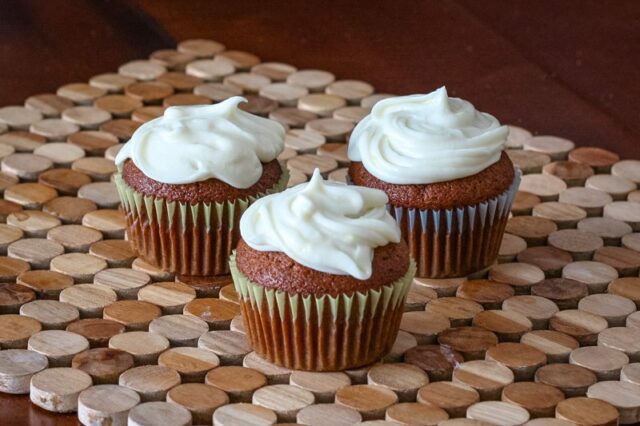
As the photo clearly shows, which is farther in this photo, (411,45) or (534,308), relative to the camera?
(411,45)

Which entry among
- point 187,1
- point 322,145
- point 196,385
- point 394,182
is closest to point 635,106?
point 322,145

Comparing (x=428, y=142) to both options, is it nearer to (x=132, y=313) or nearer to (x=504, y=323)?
(x=504, y=323)

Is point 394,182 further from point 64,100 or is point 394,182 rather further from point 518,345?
point 64,100

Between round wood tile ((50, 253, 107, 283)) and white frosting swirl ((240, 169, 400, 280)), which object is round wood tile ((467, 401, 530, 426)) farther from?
round wood tile ((50, 253, 107, 283))

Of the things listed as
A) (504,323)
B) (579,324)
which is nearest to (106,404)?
(504,323)

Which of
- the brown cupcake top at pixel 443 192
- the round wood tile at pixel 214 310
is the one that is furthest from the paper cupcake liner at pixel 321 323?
the brown cupcake top at pixel 443 192

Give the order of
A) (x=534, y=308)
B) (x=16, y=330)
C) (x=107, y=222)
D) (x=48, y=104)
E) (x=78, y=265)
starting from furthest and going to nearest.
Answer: (x=48, y=104)
(x=107, y=222)
(x=78, y=265)
(x=534, y=308)
(x=16, y=330)

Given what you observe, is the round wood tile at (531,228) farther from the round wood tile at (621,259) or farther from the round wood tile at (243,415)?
the round wood tile at (243,415)
